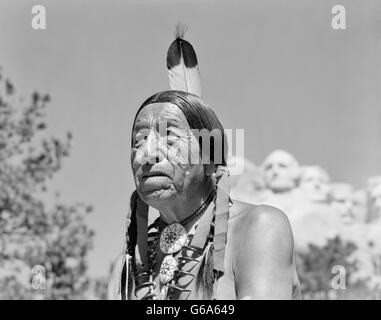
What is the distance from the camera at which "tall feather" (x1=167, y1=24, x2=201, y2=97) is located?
313cm

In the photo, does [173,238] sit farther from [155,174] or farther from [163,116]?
[163,116]

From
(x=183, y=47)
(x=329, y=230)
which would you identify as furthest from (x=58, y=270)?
(x=183, y=47)

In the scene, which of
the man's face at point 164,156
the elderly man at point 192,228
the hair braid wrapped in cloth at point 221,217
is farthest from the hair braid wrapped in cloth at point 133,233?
the hair braid wrapped in cloth at point 221,217

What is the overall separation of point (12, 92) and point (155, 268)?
7400 mm

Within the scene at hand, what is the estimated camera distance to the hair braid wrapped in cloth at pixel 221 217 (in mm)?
2676

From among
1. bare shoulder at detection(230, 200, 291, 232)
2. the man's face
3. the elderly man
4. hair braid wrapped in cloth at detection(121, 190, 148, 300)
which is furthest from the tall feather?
bare shoulder at detection(230, 200, 291, 232)

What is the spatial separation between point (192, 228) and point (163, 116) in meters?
0.41

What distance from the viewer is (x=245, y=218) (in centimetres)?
274

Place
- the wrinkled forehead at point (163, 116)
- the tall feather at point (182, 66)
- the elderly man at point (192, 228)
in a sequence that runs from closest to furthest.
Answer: the elderly man at point (192, 228), the wrinkled forehead at point (163, 116), the tall feather at point (182, 66)

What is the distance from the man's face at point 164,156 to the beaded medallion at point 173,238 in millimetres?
149

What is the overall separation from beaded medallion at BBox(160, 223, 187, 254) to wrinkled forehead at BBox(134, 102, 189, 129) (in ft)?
1.22

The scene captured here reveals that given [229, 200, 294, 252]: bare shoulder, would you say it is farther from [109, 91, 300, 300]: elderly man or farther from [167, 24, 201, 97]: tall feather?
[167, 24, 201, 97]: tall feather

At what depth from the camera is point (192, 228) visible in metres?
2.84

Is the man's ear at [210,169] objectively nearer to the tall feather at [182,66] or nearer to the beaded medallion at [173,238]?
the beaded medallion at [173,238]
